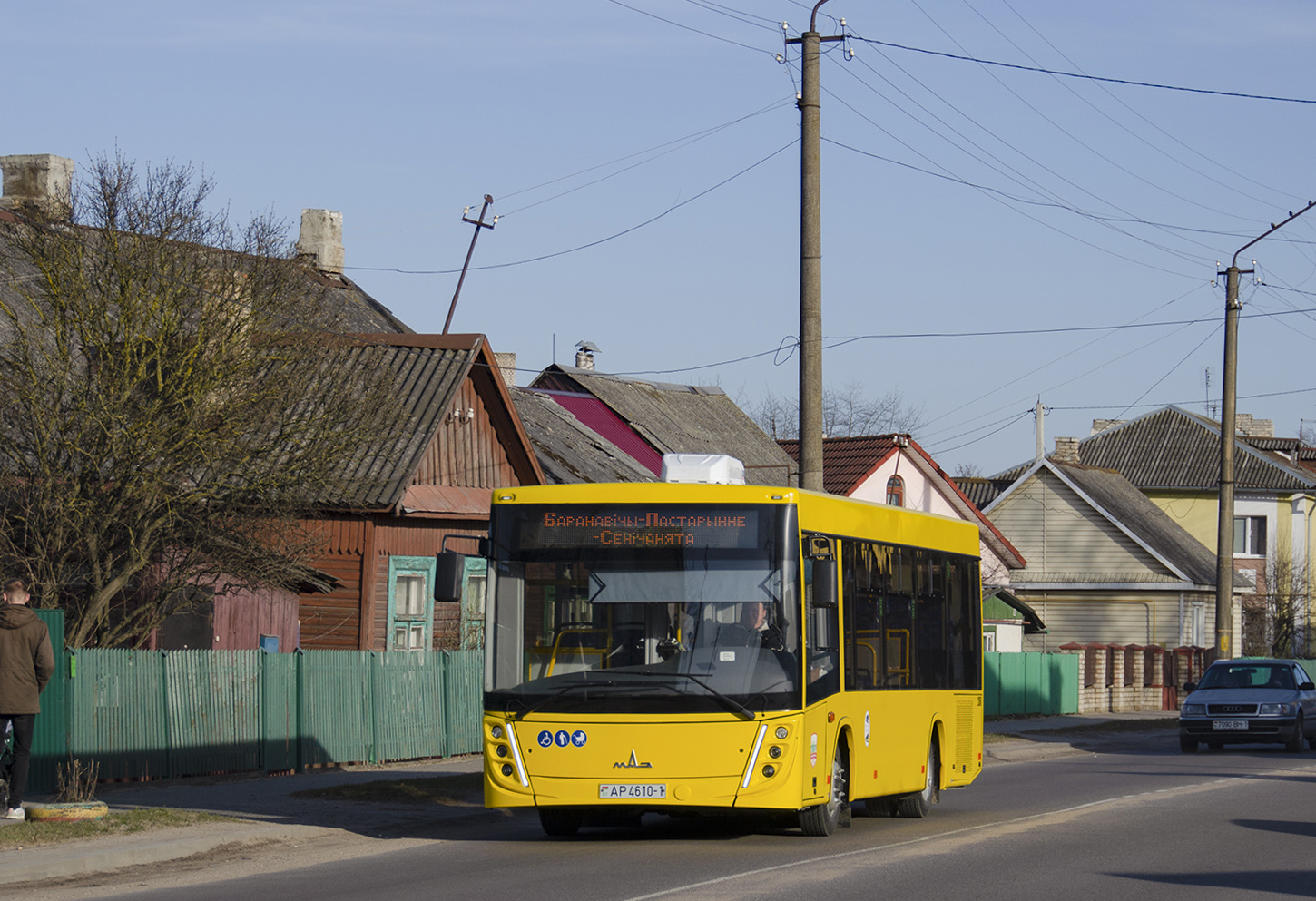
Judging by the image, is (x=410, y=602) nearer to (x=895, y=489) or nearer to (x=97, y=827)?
(x=97, y=827)

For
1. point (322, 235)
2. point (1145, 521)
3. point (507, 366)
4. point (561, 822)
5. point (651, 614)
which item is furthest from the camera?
point (1145, 521)

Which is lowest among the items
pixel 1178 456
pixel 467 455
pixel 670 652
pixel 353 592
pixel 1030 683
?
pixel 1030 683

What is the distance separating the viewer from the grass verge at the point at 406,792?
16938 mm

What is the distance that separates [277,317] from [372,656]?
13.7 ft

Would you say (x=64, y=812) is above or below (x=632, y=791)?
below

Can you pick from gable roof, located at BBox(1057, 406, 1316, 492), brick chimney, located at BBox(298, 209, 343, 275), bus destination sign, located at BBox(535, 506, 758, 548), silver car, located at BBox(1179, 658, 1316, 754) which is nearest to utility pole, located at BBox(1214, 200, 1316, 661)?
silver car, located at BBox(1179, 658, 1316, 754)

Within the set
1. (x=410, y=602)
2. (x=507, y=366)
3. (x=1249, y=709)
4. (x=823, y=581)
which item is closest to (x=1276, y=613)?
(x=507, y=366)

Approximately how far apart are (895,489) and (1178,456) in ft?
98.5

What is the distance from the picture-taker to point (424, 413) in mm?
27203

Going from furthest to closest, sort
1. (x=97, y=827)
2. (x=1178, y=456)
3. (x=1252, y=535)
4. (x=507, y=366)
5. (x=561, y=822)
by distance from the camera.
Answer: (x=1178, y=456)
(x=1252, y=535)
(x=507, y=366)
(x=561, y=822)
(x=97, y=827)

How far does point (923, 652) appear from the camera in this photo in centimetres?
1630

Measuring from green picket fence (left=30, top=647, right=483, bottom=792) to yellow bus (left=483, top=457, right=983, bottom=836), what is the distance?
17.6ft

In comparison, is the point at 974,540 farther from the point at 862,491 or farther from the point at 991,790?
the point at 862,491

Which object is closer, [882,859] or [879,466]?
[882,859]
